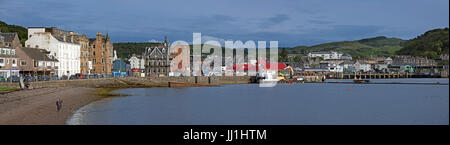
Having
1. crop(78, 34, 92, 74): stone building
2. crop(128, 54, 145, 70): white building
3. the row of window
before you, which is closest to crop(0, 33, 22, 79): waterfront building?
the row of window

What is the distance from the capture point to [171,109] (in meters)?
51.9

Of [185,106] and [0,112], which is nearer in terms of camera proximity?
[0,112]

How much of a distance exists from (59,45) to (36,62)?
1352 centimetres

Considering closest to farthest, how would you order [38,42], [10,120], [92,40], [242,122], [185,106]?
1. [10,120]
2. [242,122]
3. [185,106]
4. [38,42]
5. [92,40]

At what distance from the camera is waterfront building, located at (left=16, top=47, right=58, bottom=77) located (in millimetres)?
82438

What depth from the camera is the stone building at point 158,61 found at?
13600 cm

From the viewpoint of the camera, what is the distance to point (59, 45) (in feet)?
321

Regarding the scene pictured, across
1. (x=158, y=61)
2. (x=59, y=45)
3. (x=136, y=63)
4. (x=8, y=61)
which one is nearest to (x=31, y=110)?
(x=8, y=61)

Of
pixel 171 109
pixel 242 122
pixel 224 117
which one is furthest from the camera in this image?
pixel 171 109

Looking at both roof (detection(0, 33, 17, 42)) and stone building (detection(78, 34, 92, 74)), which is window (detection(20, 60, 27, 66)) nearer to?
roof (detection(0, 33, 17, 42))

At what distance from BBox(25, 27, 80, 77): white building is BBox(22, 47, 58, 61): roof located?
13.7 feet
